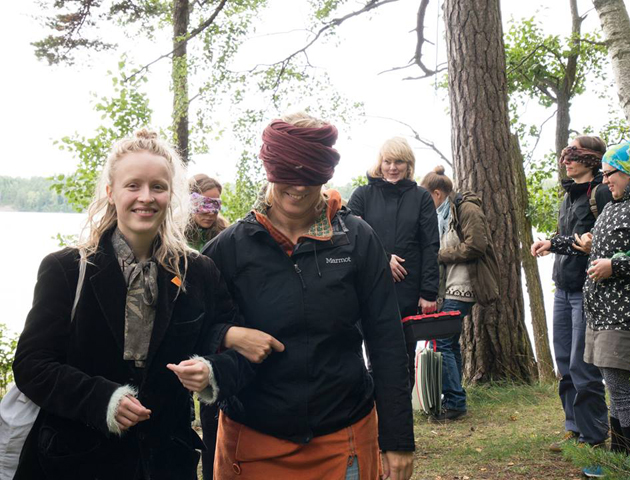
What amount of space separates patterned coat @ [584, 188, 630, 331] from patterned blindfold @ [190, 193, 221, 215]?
2.65 meters

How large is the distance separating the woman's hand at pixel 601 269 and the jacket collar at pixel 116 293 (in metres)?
2.83

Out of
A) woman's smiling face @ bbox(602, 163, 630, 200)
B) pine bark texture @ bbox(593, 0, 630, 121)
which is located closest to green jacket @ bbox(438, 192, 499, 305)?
woman's smiling face @ bbox(602, 163, 630, 200)

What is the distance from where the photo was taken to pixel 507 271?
7.43 m

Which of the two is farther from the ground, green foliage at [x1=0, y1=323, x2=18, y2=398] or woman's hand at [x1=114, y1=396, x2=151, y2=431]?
woman's hand at [x1=114, y1=396, x2=151, y2=431]

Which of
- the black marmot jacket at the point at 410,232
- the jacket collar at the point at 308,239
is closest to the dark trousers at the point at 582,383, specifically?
the black marmot jacket at the point at 410,232

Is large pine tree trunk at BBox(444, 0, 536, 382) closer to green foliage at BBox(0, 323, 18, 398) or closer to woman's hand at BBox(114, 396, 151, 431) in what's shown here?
woman's hand at BBox(114, 396, 151, 431)

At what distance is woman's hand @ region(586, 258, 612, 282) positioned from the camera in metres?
4.09

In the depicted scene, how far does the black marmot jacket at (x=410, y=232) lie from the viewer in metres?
5.44

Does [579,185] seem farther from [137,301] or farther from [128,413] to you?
[128,413]

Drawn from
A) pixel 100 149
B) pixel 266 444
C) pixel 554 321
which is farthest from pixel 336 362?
pixel 100 149

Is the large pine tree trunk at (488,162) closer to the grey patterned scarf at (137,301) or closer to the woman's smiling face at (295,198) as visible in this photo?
the woman's smiling face at (295,198)

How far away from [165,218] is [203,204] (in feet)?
8.01

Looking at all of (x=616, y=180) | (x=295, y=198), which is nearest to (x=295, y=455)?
(x=295, y=198)

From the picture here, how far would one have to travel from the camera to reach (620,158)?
14.0 ft
